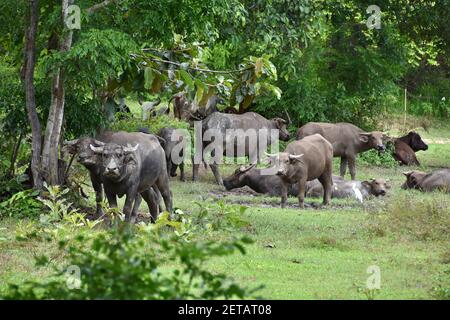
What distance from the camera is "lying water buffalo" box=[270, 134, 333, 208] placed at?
60.0ft

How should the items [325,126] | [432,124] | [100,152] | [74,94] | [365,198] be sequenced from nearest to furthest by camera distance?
1. [100,152]
2. [74,94]
3. [365,198]
4. [325,126]
5. [432,124]

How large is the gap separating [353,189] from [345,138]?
10.3 ft

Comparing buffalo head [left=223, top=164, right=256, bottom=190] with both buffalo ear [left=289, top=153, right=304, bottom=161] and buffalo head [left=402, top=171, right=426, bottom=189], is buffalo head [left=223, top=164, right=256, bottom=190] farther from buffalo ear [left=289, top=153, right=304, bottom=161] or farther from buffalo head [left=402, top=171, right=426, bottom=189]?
buffalo head [left=402, top=171, right=426, bottom=189]

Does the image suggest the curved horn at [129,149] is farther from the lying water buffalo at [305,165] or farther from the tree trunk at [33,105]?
the lying water buffalo at [305,165]

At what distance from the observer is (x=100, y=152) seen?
14141 mm

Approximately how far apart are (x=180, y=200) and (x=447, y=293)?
9255 millimetres

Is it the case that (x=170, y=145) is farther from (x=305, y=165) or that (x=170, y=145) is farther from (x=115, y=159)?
(x=115, y=159)

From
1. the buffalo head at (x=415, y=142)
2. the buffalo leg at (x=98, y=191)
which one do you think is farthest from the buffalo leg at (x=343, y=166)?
the buffalo leg at (x=98, y=191)

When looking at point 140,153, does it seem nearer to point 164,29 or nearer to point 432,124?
point 164,29

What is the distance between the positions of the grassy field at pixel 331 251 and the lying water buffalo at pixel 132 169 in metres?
1.05

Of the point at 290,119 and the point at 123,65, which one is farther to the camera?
the point at 290,119

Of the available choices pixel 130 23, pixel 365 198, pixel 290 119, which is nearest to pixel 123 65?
pixel 130 23

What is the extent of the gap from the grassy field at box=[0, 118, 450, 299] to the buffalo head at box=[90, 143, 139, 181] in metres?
1.21

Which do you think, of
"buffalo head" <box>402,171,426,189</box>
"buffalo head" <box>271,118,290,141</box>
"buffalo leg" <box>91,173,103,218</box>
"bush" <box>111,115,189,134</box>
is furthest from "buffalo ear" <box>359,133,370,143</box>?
"buffalo leg" <box>91,173,103,218</box>
